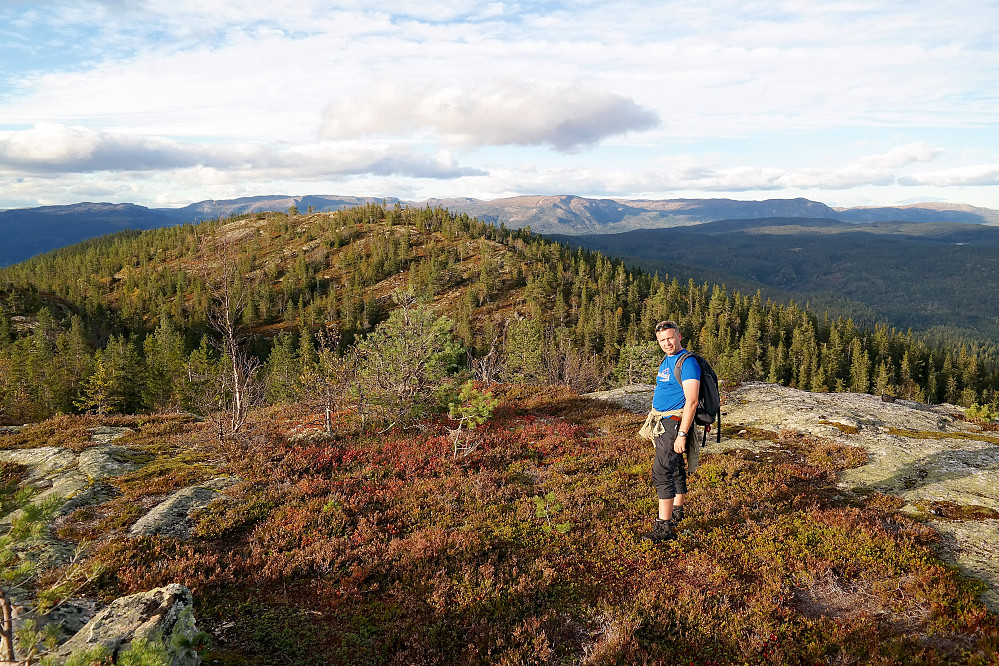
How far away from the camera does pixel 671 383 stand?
9336 millimetres

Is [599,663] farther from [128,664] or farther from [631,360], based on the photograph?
[631,360]

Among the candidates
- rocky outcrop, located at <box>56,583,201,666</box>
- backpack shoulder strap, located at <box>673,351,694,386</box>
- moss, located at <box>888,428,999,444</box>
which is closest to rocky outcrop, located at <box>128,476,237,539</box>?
rocky outcrop, located at <box>56,583,201,666</box>

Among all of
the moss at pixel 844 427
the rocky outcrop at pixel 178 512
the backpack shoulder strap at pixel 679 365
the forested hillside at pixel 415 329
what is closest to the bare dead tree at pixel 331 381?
the forested hillside at pixel 415 329

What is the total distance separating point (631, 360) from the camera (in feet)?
213

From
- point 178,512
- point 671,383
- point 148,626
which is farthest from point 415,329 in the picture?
point 148,626

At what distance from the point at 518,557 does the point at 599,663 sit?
9.22ft

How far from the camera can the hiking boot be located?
9539mm

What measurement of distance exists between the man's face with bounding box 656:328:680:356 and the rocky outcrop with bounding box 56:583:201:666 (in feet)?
28.9

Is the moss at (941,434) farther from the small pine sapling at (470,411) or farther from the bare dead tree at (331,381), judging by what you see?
the bare dead tree at (331,381)

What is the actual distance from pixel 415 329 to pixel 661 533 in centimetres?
1207

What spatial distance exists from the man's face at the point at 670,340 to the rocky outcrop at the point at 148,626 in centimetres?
881

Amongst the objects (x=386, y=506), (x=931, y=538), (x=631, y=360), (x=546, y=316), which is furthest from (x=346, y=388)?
(x=546, y=316)

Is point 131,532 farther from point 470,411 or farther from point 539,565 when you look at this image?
point 470,411

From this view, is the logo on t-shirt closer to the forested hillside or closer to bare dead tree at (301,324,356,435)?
the forested hillside
